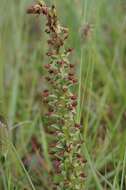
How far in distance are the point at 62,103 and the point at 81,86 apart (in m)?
0.41

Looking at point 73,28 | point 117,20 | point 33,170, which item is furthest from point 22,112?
point 117,20

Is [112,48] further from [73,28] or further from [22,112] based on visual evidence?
[22,112]

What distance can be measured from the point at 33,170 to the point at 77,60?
0.63m

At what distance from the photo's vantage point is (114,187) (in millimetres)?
1199

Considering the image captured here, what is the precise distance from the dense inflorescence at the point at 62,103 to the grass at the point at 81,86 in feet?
0.86

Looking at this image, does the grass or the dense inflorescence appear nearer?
the dense inflorescence

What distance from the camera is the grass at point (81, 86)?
1605 mm

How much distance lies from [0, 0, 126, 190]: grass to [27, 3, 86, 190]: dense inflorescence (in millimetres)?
262

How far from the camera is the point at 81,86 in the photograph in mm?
1500

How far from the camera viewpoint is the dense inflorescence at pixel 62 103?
3.51 feet

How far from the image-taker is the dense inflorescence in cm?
107

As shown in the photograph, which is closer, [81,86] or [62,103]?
[62,103]

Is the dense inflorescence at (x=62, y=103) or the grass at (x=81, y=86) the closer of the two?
the dense inflorescence at (x=62, y=103)

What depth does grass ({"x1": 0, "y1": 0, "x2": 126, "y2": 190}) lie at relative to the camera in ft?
5.27
